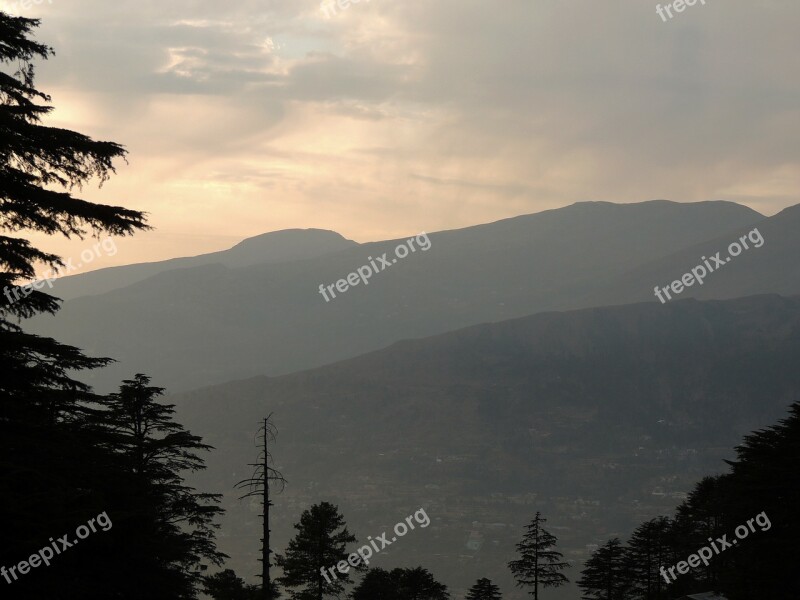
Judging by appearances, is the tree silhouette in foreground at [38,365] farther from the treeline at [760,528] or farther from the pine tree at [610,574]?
the pine tree at [610,574]

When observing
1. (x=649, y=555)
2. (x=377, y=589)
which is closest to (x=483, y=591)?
(x=377, y=589)

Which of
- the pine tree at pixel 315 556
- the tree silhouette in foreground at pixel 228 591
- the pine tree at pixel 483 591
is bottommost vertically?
the pine tree at pixel 483 591

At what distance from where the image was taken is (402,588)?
54.2 m

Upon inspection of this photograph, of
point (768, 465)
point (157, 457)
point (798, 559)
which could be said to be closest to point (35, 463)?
point (157, 457)

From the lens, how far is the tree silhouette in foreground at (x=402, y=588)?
5288 centimetres

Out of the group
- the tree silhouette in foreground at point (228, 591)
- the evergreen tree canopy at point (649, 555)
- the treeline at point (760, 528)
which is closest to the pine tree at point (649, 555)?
the evergreen tree canopy at point (649, 555)

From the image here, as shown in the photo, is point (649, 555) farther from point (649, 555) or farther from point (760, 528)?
point (760, 528)

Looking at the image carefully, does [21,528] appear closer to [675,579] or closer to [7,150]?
[7,150]

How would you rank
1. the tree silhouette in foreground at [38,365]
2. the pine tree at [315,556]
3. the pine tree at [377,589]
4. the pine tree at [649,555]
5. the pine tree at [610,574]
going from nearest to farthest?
the tree silhouette in foreground at [38,365], the pine tree at [315,556], the pine tree at [377,589], the pine tree at [610,574], the pine tree at [649,555]

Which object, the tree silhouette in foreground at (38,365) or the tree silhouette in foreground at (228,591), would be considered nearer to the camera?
the tree silhouette in foreground at (38,365)

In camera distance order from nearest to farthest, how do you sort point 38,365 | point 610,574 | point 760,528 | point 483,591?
point 38,365 < point 760,528 < point 483,591 < point 610,574

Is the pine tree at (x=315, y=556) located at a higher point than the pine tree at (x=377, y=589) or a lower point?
higher

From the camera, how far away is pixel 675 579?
60844 millimetres

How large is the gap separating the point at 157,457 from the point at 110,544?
1603 cm
